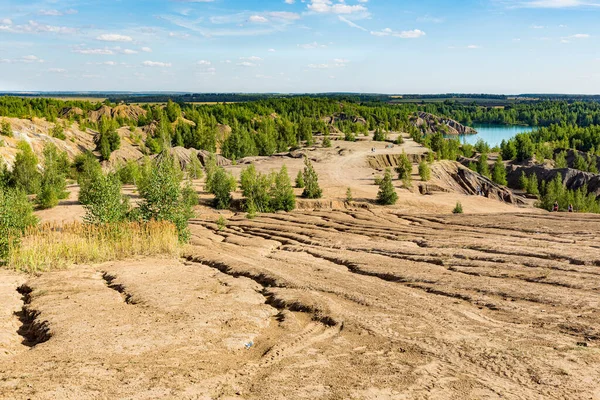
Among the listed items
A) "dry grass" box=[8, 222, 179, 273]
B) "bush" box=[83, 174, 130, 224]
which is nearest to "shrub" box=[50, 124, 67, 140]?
"bush" box=[83, 174, 130, 224]

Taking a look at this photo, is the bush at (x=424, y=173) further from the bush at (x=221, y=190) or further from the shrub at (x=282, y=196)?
the bush at (x=221, y=190)

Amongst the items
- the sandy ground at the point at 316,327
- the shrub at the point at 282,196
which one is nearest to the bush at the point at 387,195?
the shrub at the point at 282,196

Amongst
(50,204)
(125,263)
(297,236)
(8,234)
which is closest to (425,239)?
(297,236)

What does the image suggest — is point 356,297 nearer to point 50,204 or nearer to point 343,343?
point 343,343

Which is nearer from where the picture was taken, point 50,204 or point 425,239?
point 425,239

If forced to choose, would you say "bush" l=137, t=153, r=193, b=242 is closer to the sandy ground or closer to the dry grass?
the dry grass

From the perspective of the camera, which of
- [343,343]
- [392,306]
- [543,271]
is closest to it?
[343,343]
